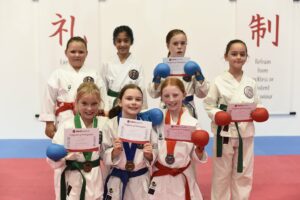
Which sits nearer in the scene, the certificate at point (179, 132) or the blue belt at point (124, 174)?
the certificate at point (179, 132)

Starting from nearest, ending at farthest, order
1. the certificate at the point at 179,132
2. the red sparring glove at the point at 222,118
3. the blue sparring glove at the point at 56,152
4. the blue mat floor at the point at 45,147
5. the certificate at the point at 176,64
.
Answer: the blue sparring glove at the point at 56,152
the certificate at the point at 179,132
the red sparring glove at the point at 222,118
the certificate at the point at 176,64
the blue mat floor at the point at 45,147

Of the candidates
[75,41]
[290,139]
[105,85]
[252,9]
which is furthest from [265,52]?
[75,41]

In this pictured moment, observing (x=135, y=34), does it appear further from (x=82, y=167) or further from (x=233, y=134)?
(x=82, y=167)

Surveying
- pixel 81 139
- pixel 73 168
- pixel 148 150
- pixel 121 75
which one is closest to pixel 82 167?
pixel 73 168

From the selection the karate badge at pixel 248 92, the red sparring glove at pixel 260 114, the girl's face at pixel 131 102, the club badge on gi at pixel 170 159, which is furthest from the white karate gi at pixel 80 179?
the karate badge at pixel 248 92

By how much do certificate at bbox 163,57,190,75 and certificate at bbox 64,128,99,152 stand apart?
1.06 m

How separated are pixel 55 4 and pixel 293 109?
4.34 m

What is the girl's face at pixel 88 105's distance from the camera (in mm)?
2826

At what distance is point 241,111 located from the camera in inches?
131

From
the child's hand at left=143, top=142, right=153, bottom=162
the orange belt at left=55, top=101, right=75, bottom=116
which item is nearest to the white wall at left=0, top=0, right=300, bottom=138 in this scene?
the orange belt at left=55, top=101, right=75, bottom=116

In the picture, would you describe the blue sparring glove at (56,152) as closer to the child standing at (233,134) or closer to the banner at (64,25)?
the child standing at (233,134)

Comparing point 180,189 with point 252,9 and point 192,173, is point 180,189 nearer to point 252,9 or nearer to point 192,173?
point 192,173

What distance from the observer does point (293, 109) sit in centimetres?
681

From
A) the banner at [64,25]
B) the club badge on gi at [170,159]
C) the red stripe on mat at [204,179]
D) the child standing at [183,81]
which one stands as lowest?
the red stripe on mat at [204,179]
